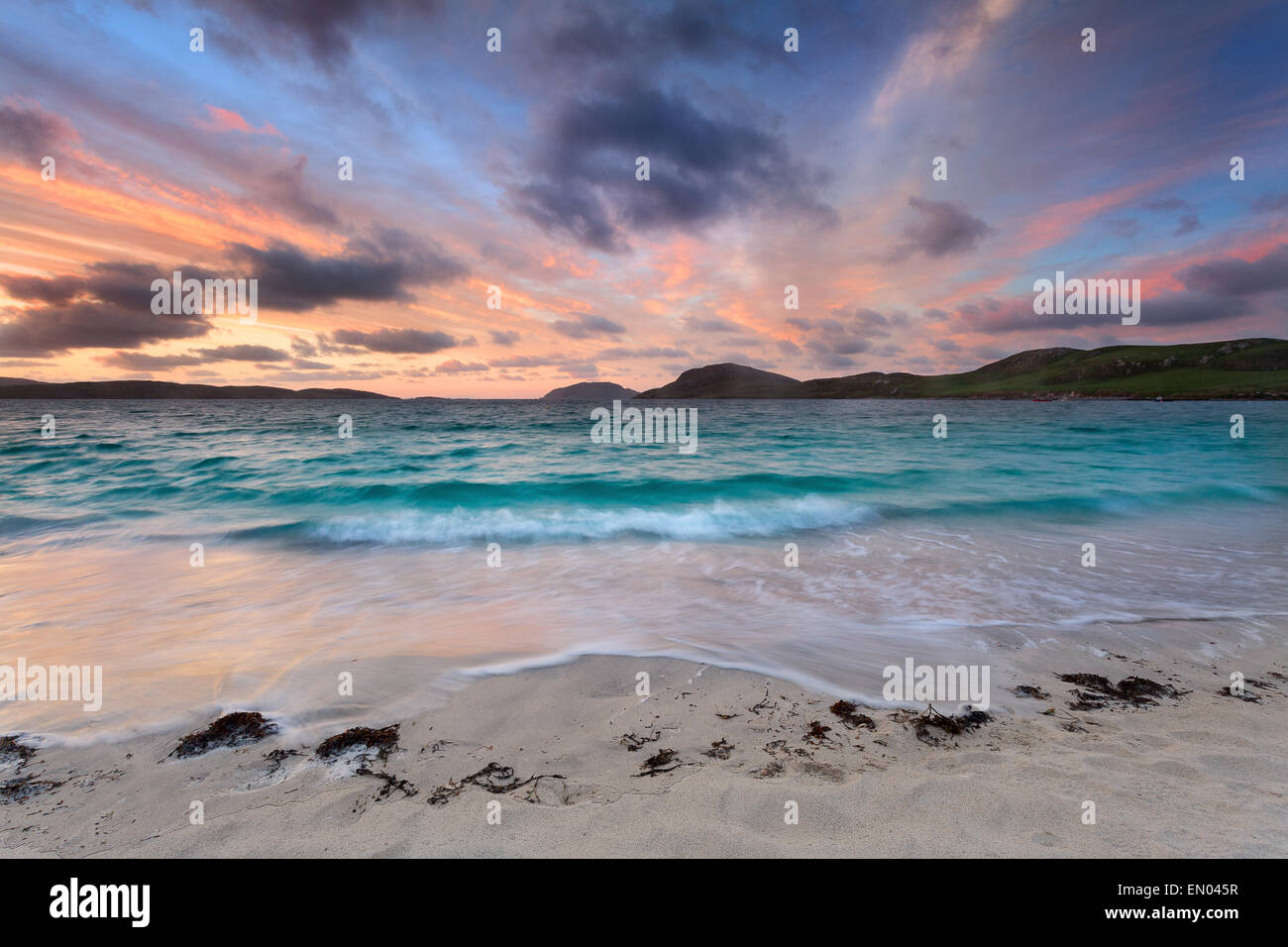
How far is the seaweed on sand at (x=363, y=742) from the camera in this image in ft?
12.2

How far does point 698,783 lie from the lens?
10.8ft

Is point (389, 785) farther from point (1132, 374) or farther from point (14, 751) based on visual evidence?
point (1132, 374)

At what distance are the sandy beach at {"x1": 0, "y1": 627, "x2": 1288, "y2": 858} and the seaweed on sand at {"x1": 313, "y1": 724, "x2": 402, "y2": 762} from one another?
3 centimetres

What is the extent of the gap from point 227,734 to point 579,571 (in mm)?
5901

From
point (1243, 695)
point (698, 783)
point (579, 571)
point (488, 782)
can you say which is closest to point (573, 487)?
point (579, 571)

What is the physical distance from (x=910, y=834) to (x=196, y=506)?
19.1 m

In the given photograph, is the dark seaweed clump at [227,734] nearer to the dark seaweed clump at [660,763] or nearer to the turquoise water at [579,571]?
the turquoise water at [579,571]

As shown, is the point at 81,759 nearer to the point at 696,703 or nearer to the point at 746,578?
the point at 696,703

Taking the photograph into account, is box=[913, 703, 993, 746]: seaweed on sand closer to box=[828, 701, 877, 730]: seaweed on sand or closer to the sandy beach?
the sandy beach

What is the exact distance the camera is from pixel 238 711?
432 centimetres

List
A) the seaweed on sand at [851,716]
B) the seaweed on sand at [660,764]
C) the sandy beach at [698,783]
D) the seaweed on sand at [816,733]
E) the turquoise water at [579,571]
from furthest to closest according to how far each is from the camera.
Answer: the turquoise water at [579,571]
the seaweed on sand at [851,716]
the seaweed on sand at [816,733]
the seaweed on sand at [660,764]
the sandy beach at [698,783]

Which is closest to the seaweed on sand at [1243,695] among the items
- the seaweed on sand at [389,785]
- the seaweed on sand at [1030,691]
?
the seaweed on sand at [1030,691]

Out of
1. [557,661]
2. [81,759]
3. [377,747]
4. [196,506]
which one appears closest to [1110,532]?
[557,661]

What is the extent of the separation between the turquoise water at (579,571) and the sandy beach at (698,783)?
66cm
